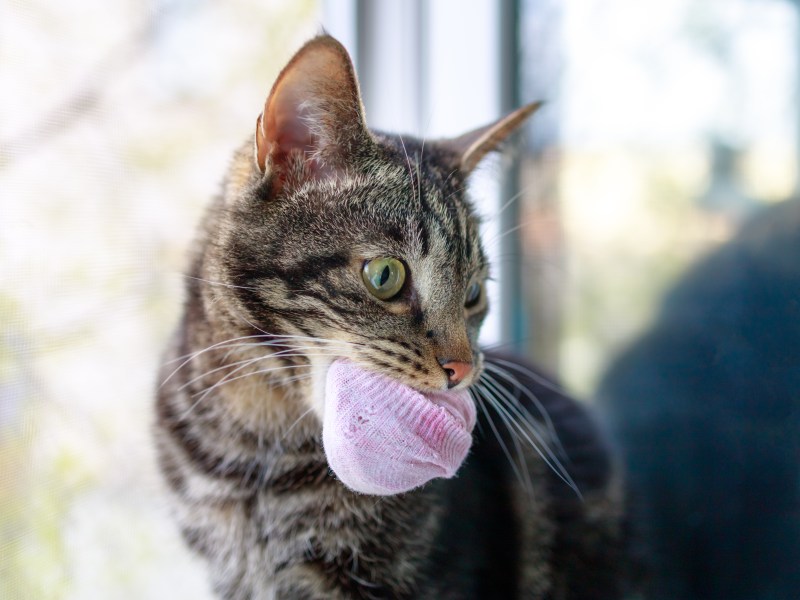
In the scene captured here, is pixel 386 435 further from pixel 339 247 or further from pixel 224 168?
pixel 224 168

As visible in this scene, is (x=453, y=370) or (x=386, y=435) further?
→ (x=453, y=370)

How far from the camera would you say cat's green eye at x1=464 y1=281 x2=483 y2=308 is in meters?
0.91

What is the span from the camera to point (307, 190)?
0.81m

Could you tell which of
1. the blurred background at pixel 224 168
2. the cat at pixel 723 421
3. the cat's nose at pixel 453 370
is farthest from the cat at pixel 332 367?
the cat at pixel 723 421

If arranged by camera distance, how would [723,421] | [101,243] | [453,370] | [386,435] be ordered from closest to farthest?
1. [386,435]
2. [453,370]
3. [101,243]
4. [723,421]

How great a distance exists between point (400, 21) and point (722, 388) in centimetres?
99

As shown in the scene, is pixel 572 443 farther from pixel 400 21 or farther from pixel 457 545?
pixel 400 21

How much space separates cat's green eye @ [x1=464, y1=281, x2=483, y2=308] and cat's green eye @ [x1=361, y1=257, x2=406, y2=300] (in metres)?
0.15

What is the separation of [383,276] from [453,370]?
134 mm

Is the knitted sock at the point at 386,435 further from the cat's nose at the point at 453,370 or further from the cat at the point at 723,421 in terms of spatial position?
the cat at the point at 723,421

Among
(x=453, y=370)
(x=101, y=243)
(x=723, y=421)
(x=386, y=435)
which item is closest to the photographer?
(x=386, y=435)

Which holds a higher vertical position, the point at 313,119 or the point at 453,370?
the point at 313,119

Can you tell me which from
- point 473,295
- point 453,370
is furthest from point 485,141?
point 453,370

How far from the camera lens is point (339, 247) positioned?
2.57 feet
